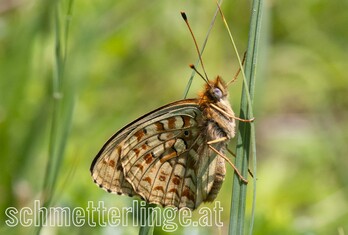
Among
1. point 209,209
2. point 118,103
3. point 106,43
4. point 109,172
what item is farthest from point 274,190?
point 109,172

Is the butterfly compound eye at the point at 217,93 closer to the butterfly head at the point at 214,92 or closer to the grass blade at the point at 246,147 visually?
the butterfly head at the point at 214,92

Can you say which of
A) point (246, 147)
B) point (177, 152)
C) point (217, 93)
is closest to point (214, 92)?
point (217, 93)

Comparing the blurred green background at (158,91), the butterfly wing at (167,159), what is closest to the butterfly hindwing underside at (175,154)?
the butterfly wing at (167,159)

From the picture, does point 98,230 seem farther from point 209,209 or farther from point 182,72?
point 182,72

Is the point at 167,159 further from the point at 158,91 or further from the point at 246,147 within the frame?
the point at 158,91

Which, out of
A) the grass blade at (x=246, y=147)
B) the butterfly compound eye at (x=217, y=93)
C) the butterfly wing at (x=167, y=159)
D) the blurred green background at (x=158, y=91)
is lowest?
the grass blade at (x=246, y=147)

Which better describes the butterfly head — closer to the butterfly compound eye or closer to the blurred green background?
the butterfly compound eye

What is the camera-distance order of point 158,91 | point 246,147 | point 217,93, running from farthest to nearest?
point 158,91 → point 217,93 → point 246,147
